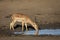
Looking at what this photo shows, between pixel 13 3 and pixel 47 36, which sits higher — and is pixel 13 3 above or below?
above

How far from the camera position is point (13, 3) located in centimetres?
203

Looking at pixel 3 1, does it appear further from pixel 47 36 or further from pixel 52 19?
pixel 47 36

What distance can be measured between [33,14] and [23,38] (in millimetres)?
574

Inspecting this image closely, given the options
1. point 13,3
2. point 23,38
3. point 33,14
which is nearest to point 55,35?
point 23,38

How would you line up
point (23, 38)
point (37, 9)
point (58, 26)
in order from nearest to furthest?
point (23, 38), point (58, 26), point (37, 9)

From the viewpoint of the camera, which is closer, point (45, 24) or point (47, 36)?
point (47, 36)

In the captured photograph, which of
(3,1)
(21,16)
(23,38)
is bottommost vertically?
(23,38)

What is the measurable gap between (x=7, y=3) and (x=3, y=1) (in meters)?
0.04

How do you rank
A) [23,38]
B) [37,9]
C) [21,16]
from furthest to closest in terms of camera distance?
[37,9], [21,16], [23,38]

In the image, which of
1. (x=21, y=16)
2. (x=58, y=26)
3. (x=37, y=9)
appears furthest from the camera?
(x=37, y=9)

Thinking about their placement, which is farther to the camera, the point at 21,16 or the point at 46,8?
the point at 46,8

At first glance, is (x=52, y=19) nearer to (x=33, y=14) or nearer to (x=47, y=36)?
(x=33, y=14)

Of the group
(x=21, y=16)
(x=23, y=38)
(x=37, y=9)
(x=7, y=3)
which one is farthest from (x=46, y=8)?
(x=23, y=38)

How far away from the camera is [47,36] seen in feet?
4.88
